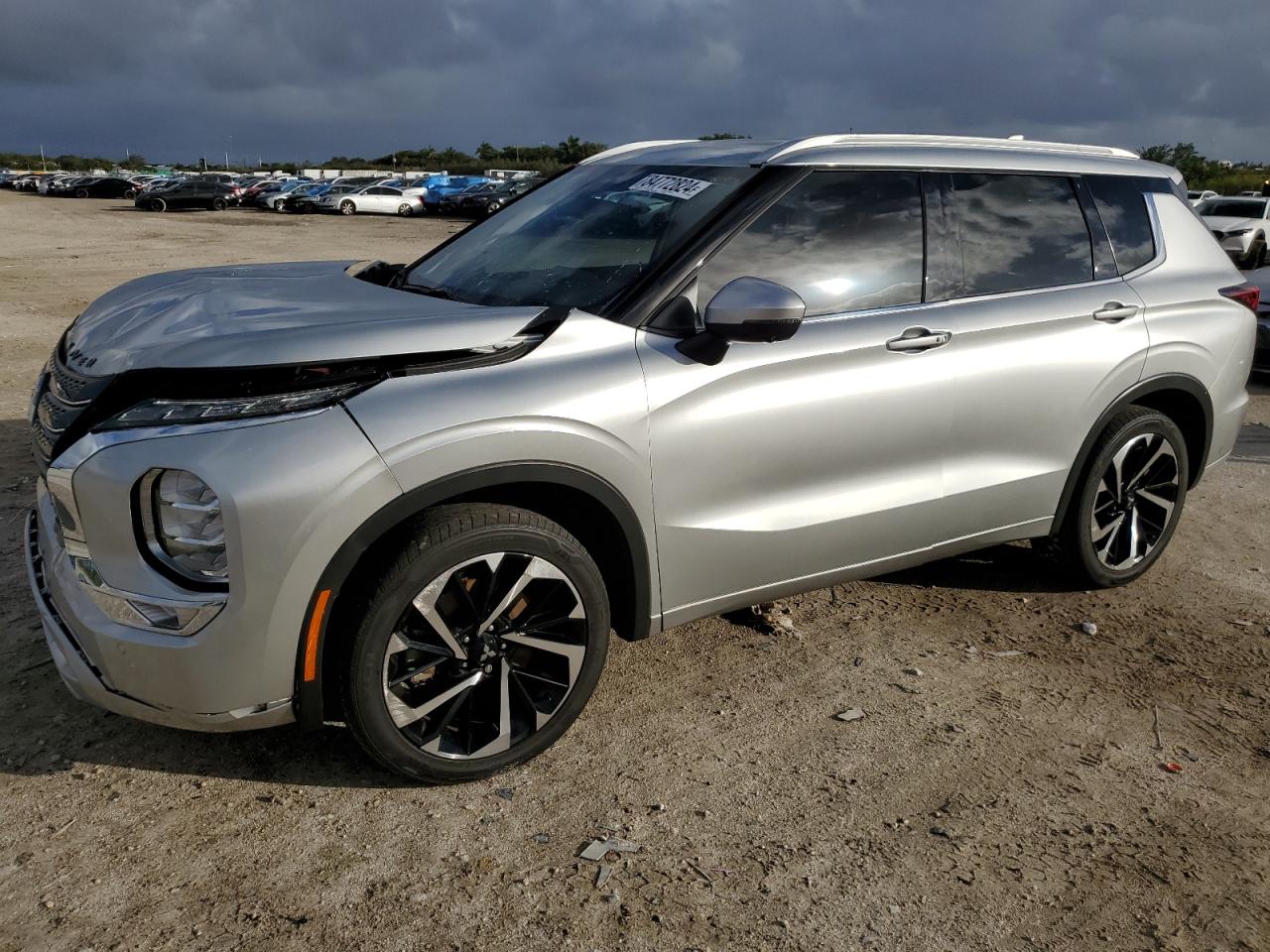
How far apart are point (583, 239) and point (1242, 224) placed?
2226 centimetres

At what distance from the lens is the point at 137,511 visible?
260 centimetres

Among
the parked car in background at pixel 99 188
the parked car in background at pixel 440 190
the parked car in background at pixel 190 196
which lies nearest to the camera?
the parked car in background at pixel 190 196

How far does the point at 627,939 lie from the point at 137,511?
5.23 feet

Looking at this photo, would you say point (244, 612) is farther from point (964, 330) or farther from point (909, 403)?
point (964, 330)

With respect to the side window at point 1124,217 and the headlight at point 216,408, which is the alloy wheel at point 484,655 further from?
the side window at point 1124,217

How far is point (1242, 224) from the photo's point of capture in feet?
70.6

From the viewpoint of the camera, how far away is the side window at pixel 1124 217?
4430mm

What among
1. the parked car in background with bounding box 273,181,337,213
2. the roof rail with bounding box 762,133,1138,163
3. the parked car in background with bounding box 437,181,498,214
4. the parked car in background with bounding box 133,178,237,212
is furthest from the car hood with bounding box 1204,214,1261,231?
the parked car in background with bounding box 133,178,237,212

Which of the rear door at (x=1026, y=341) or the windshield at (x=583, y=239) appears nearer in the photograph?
the windshield at (x=583, y=239)

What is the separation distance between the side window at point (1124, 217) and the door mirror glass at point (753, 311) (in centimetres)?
208

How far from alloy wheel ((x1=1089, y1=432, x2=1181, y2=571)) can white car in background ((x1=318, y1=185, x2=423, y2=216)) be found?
133 ft

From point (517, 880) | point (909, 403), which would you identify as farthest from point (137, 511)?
point (909, 403)

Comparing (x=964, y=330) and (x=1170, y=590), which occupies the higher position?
(x=964, y=330)

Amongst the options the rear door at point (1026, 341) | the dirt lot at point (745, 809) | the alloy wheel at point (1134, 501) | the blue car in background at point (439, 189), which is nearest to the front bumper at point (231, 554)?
the dirt lot at point (745, 809)
